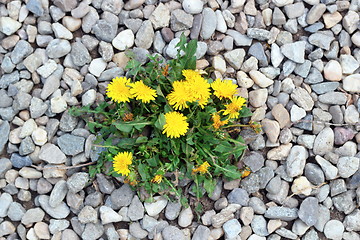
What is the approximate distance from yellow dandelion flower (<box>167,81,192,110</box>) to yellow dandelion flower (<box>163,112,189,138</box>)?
77 mm

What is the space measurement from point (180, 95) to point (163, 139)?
39 centimetres

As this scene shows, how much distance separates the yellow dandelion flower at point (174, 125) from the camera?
10.1ft

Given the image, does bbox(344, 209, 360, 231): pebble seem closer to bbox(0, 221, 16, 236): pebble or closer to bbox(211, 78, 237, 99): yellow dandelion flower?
bbox(211, 78, 237, 99): yellow dandelion flower

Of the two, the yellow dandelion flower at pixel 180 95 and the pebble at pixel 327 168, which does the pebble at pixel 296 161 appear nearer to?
the pebble at pixel 327 168

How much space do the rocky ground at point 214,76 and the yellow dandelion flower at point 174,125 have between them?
2.12ft

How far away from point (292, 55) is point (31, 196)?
2.28m

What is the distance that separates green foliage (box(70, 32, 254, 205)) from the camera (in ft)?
10.8

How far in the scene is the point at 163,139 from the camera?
3.34m

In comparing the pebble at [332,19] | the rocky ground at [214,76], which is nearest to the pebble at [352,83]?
the rocky ground at [214,76]

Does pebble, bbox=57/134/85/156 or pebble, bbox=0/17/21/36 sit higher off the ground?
pebble, bbox=0/17/21/36

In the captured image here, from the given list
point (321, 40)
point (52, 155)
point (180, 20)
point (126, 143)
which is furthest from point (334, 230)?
point (52, 155)

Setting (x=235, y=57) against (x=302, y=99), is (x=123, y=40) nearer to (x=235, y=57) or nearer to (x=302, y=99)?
(x=235, y=57)

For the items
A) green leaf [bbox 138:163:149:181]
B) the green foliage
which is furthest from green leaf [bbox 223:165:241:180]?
green leaf [bbox 138:163:149:181]

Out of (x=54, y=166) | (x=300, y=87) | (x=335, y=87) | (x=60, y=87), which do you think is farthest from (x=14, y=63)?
(x=335, y=87)
